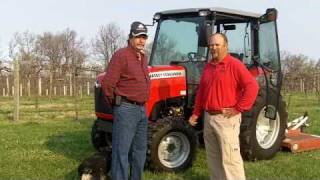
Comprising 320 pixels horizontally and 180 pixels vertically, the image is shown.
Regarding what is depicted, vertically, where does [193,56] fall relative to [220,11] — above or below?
below

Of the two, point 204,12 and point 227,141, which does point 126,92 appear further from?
point 204,12

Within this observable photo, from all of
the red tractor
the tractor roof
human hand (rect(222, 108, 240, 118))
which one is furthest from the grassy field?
the tractor roof

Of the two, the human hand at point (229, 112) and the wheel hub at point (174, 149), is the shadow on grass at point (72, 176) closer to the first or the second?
the wheel hub at point (174, 149)

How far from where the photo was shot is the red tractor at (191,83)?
7.68 m

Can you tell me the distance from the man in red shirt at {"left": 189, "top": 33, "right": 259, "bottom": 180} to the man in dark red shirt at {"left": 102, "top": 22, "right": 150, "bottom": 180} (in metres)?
0.76

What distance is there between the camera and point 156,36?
8906 mm

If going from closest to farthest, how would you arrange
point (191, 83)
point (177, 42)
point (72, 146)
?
1. point (191, 83)
2. point (177, 42)
3. point (72, 146)

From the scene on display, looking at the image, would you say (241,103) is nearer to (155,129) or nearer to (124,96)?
(124,96)

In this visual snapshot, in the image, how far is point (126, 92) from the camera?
578cm

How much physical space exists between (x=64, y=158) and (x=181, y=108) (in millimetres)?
2179

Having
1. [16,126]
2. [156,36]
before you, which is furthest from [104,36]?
[156,36]

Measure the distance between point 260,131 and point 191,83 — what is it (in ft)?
5.22

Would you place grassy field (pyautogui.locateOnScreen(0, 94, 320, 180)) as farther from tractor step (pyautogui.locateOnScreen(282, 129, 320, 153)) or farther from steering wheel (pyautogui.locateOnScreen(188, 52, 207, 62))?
steering wheel (pyautogui.locateOnScreen(188, 52, 207, 62))

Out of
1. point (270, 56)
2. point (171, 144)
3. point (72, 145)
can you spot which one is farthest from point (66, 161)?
point (270, 56)
